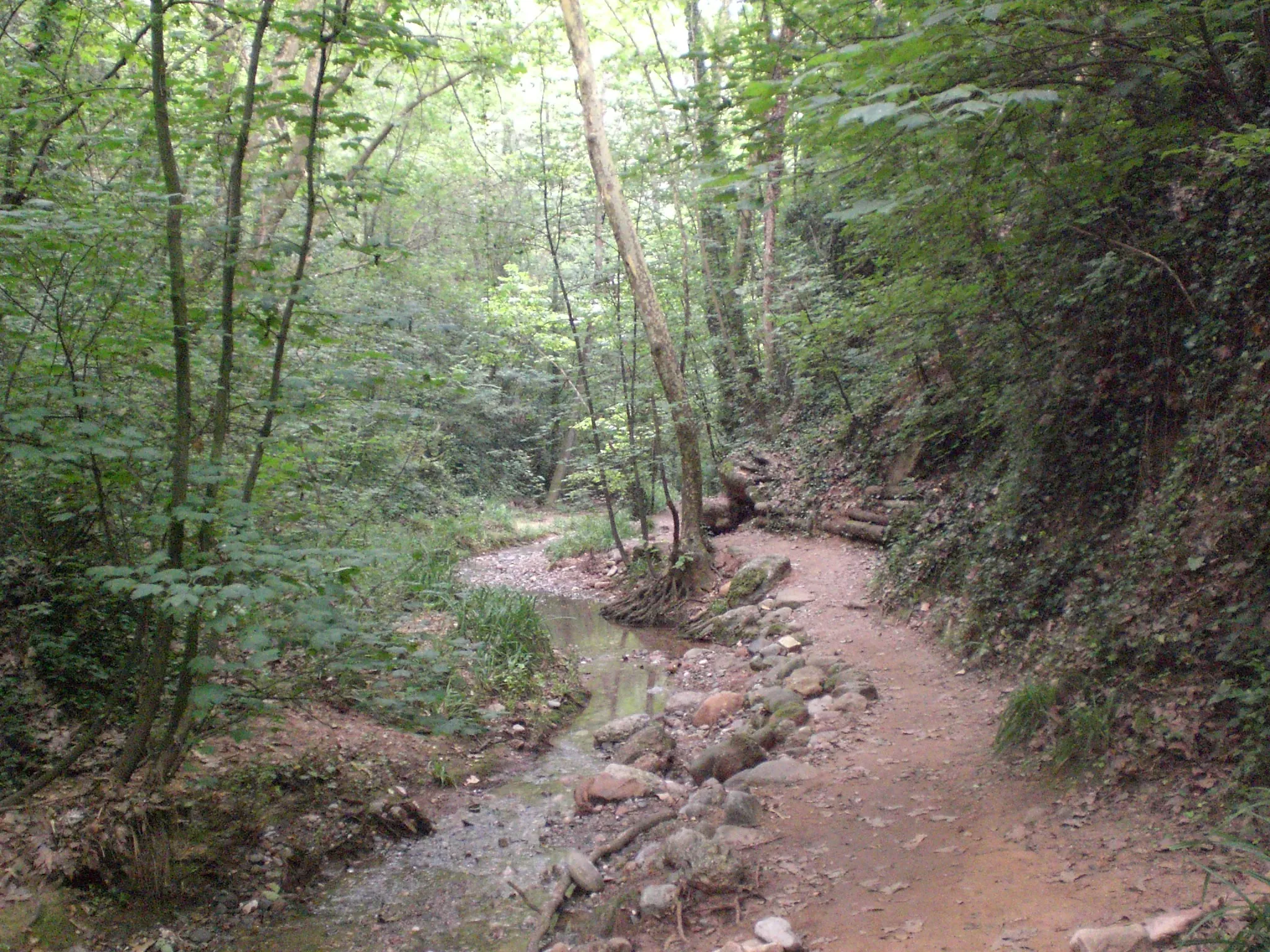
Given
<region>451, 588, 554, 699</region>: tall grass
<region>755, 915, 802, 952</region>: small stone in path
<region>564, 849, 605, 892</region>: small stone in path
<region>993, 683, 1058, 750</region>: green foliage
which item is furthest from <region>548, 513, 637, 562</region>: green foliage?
<region>755, 915, 802, 952</region>: small stone in path

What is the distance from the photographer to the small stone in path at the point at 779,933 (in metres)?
3.29

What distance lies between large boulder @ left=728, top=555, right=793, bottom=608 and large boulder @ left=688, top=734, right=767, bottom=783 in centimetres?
428

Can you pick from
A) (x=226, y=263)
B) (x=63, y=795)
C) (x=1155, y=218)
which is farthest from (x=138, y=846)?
(x=1155, y=218)

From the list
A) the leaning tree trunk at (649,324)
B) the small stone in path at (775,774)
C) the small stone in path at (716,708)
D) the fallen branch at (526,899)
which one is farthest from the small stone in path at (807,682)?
the leaning tree trunk at (649,324)

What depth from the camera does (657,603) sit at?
36.0ft

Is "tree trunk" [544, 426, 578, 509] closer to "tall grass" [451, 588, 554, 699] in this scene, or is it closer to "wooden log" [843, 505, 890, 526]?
"wooden log" [843, 505, 890, 526]

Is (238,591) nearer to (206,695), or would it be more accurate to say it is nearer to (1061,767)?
(206,695)

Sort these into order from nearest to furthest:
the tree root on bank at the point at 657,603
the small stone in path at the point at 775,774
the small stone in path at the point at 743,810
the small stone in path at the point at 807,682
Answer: the small stone in path at the point at 743,810
the small stone in path at the point at 775,774
the small stone in path at the point at 807,682
the tree root on bank at the point at 657,603

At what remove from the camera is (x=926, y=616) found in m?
7.36

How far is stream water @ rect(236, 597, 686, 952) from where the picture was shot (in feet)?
13.1

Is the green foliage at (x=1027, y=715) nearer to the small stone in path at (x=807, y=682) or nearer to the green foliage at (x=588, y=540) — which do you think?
the small stone in path at (x=807, y=682)

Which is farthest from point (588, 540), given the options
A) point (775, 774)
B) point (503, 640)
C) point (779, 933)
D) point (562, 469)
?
point (779, 933)

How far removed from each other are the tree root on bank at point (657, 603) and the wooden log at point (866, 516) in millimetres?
2488

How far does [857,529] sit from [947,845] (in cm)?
717
